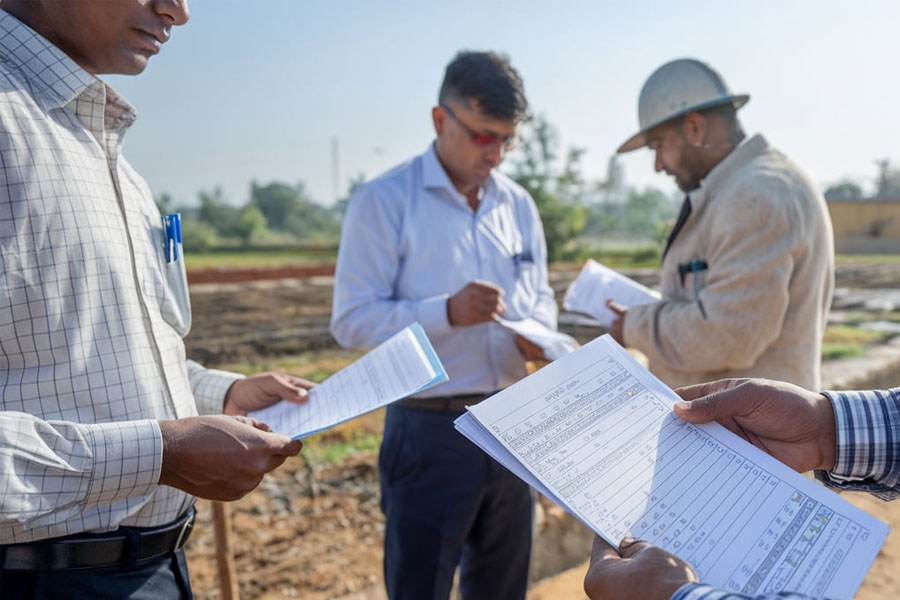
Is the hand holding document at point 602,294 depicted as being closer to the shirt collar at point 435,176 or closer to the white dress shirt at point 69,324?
the shirt collar at point 435,176

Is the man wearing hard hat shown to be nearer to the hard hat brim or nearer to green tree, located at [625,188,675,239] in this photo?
the hard hat brim

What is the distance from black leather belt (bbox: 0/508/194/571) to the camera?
1206 mm

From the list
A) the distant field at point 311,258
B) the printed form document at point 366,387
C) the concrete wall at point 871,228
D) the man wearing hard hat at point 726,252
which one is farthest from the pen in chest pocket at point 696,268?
the concrete wall at point 871,228

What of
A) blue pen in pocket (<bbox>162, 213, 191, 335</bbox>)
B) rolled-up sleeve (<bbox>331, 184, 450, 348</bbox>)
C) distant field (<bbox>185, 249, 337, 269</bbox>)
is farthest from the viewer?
distant field (<bbox>185, 249, 337, 269</bbox>)

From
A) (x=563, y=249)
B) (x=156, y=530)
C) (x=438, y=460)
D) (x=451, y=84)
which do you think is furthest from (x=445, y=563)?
(x=563, y=249)

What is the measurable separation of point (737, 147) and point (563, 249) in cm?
2287

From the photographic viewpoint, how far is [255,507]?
4.52m

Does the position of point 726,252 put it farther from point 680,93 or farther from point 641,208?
point 641,208

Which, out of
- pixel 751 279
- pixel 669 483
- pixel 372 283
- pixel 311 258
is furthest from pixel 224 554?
pixel 311 258

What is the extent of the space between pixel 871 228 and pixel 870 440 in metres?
33.6

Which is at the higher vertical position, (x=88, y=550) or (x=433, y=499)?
(x=88, y=550)

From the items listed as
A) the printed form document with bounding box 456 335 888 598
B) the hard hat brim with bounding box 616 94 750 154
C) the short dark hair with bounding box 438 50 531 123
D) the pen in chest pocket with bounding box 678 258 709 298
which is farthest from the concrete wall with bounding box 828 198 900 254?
the printed form document with bounding box 456 335 888 598

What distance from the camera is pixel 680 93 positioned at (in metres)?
2.49

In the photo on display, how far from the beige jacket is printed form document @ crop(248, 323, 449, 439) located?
3.59 feet
